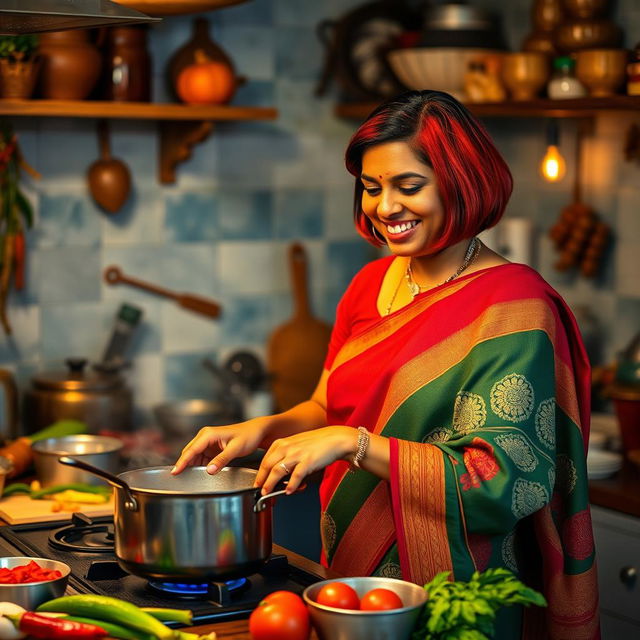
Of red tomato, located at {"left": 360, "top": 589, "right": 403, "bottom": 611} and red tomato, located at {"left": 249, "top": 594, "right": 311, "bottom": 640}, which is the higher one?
red tomato, located at {"left": 360, "top": 589, "right": 403, "bottom": 611}

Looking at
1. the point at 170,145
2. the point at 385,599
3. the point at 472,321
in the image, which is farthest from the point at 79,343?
the point at 385,599

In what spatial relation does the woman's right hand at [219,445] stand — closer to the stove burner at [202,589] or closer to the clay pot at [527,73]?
the stove burner at [202,589]

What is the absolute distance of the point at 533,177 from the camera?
355 cm

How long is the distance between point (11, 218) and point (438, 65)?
4.05 ft

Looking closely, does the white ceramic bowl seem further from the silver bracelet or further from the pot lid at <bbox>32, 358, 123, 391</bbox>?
the silver bracelet

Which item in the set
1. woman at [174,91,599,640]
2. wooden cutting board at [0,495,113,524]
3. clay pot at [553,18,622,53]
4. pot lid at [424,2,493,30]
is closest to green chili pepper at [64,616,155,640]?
woman at [174,91,599,640]

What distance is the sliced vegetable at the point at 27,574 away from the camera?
60.0 inches

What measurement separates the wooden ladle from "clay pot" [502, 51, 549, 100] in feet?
3.56

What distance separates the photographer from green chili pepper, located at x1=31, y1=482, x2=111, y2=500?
2246mm

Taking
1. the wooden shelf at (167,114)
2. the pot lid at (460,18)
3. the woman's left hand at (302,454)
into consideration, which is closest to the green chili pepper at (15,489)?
the woman's left hand at (302,454)

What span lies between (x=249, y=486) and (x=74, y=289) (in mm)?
1770

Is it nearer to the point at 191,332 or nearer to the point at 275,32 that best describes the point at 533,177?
the point at 275,32

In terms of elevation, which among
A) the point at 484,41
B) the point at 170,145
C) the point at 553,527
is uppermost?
the point at 484,41

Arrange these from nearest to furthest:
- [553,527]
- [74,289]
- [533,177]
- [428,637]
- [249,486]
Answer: [428,637]
[249,486]
[553,527]
[74,289]
[533,177]
